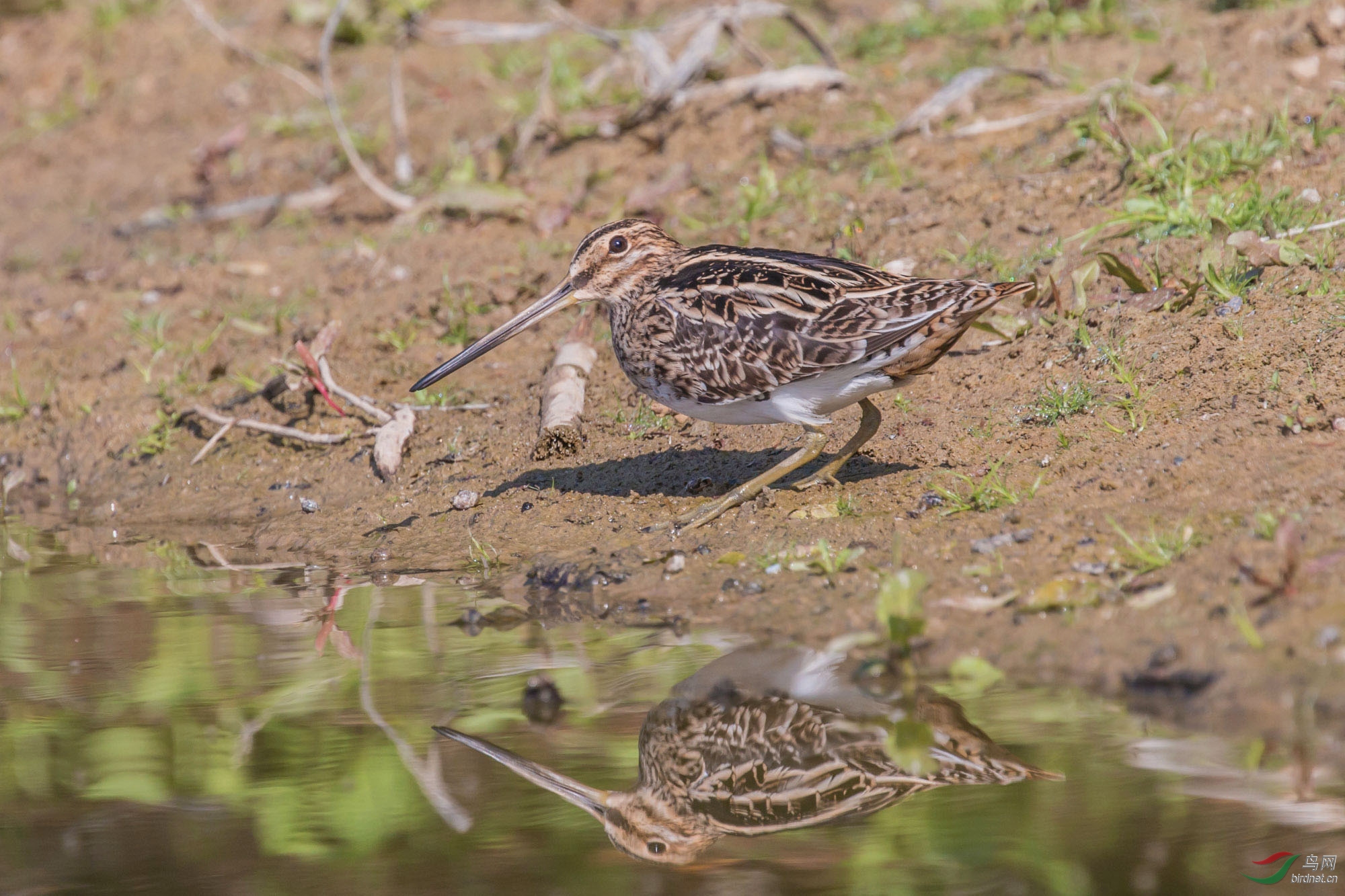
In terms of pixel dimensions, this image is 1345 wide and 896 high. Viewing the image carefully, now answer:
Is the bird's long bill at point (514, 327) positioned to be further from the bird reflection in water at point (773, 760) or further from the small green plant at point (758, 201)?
the bird reflection in water at point (773, 760)

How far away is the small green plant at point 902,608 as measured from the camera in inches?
165

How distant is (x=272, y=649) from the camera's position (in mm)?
4867

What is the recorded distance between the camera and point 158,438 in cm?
759

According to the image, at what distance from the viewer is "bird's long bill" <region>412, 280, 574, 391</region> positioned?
20.8ft

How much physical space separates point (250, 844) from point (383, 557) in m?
2.62

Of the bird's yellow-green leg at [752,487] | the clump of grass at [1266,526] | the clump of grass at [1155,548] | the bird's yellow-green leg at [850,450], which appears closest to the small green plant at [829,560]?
the bird's yellow-green leg at [752,487]

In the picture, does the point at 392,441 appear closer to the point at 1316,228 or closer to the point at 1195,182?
the point at 1195,182

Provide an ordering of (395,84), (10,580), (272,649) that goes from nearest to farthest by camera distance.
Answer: (272,649) → (10,580) → (395,84)

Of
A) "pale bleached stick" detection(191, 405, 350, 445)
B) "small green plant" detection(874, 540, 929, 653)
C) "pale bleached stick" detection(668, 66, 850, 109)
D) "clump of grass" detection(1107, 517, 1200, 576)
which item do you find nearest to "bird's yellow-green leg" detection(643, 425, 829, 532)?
"clump of grass" detection(1107, 517, 1200, 576)

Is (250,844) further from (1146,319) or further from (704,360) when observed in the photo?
(1146,319)

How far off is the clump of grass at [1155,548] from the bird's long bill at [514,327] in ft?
8.97

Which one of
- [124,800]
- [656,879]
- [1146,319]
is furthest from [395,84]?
[656,879]

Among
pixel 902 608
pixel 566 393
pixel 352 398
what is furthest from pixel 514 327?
pixel 902 608

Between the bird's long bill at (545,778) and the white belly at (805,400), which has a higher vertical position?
the white belly at (805,400)
